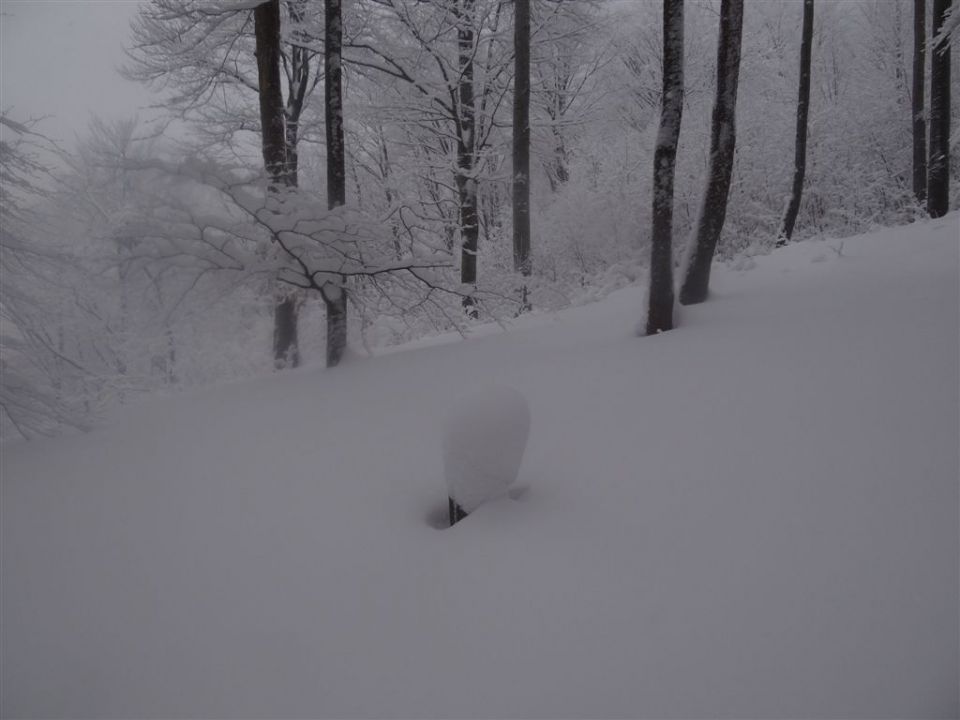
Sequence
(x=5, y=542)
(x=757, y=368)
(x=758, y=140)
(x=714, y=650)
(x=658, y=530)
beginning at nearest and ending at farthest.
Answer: (x=714, y=650) < (x=658, y=530) < (x=5, y=542) < (x=757, y=368) < (x=758, y=140)

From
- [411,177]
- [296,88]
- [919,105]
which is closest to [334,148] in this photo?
[296,88]

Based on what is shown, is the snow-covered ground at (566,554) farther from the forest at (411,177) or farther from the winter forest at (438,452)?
the forest at (411,177)

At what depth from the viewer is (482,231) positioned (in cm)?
1794

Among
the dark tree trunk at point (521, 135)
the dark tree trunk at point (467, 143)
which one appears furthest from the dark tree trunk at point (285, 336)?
the dark tree trunk at point (521, 135)

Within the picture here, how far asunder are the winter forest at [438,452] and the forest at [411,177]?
0.20ft

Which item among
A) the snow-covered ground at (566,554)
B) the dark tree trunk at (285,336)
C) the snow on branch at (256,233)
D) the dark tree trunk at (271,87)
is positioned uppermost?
the dark tree trunk at (271,87)

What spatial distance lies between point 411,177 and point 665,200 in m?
7.79

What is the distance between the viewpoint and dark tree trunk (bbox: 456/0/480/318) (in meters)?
8.99

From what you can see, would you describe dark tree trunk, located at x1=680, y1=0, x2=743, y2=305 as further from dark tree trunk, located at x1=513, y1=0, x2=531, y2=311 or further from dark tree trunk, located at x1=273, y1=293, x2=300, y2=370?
dark tree trunk, located at x1=273, y1=293, x2=300, y2=370

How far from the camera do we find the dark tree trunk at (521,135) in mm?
8469

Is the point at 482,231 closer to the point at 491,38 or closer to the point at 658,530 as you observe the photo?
the point at 491,38

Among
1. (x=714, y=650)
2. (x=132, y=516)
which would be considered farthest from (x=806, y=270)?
(x=132, y=516)

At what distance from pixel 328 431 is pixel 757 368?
319cm

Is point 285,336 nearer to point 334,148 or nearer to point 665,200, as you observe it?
point 334,148
